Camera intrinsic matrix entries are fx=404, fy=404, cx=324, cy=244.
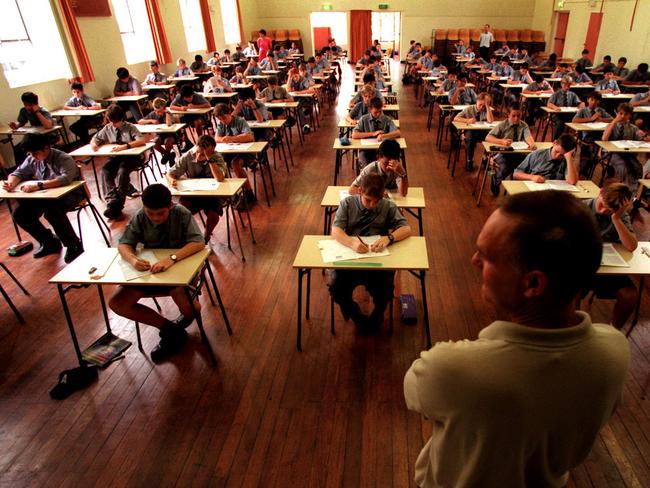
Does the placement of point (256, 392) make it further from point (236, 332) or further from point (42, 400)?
point (42, 400)

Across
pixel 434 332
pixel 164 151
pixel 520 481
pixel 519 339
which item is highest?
pixel 519 339

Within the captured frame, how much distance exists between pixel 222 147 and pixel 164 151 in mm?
2107

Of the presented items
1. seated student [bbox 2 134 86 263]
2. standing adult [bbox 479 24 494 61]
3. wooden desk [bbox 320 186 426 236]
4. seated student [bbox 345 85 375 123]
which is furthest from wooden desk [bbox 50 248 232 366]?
standing adult [bbox 479 24 494 61]

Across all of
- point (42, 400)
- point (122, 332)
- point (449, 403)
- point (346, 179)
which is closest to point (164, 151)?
point (346, 179)

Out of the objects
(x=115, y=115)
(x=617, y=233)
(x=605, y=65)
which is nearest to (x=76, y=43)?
(x=115, y=115)

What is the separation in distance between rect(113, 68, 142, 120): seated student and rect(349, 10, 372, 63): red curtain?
40.8ft

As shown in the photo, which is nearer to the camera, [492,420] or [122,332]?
[492,420]

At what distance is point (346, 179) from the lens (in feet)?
20.0

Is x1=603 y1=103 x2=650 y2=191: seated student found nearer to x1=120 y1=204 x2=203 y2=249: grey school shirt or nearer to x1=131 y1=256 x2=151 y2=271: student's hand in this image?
x1=120 y1=204 x2=203 y2=249: grey school shirt

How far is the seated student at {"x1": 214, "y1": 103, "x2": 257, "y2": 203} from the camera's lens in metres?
5.15

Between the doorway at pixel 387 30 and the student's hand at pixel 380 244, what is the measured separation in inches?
799

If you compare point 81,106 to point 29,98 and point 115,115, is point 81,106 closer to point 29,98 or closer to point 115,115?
point 29,98

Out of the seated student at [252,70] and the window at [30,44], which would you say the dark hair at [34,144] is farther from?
the seated student at [252,70]

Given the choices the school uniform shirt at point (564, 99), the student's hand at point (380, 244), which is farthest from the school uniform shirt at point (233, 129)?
the school uniform shirt at point (564, 99)
